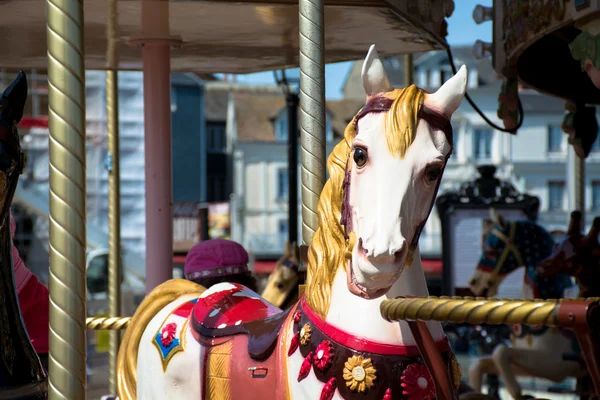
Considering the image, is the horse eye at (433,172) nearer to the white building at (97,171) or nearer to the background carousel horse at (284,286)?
the background carousel horse at (284,286)

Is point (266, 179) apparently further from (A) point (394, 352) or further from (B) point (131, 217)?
(A) point (394, 352)

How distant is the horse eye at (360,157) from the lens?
8.29 ft

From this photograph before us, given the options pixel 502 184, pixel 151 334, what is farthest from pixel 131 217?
pixel 151 334

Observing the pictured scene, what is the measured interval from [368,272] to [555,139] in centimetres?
3512

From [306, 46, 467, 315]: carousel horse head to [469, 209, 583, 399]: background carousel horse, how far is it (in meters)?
4.92

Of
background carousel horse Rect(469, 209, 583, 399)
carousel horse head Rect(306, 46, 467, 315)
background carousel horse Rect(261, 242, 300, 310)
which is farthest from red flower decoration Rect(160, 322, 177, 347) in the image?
background carousel horse Rect(469, 209, 583, 399)

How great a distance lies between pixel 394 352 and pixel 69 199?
102cm

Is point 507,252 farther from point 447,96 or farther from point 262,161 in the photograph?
point 262,161

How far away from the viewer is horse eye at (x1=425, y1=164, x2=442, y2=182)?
8.16ft

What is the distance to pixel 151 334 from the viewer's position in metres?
3.63

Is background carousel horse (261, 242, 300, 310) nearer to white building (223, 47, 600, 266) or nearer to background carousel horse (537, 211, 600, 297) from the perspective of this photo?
background carousel horse (537, 211, 600, 297)

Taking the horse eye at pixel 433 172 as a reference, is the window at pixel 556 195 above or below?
below

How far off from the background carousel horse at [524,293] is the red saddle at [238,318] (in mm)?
4309

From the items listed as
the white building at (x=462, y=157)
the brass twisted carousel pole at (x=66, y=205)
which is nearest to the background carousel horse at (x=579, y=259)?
the brass twisted carousel pole at (x=66, y=205)
